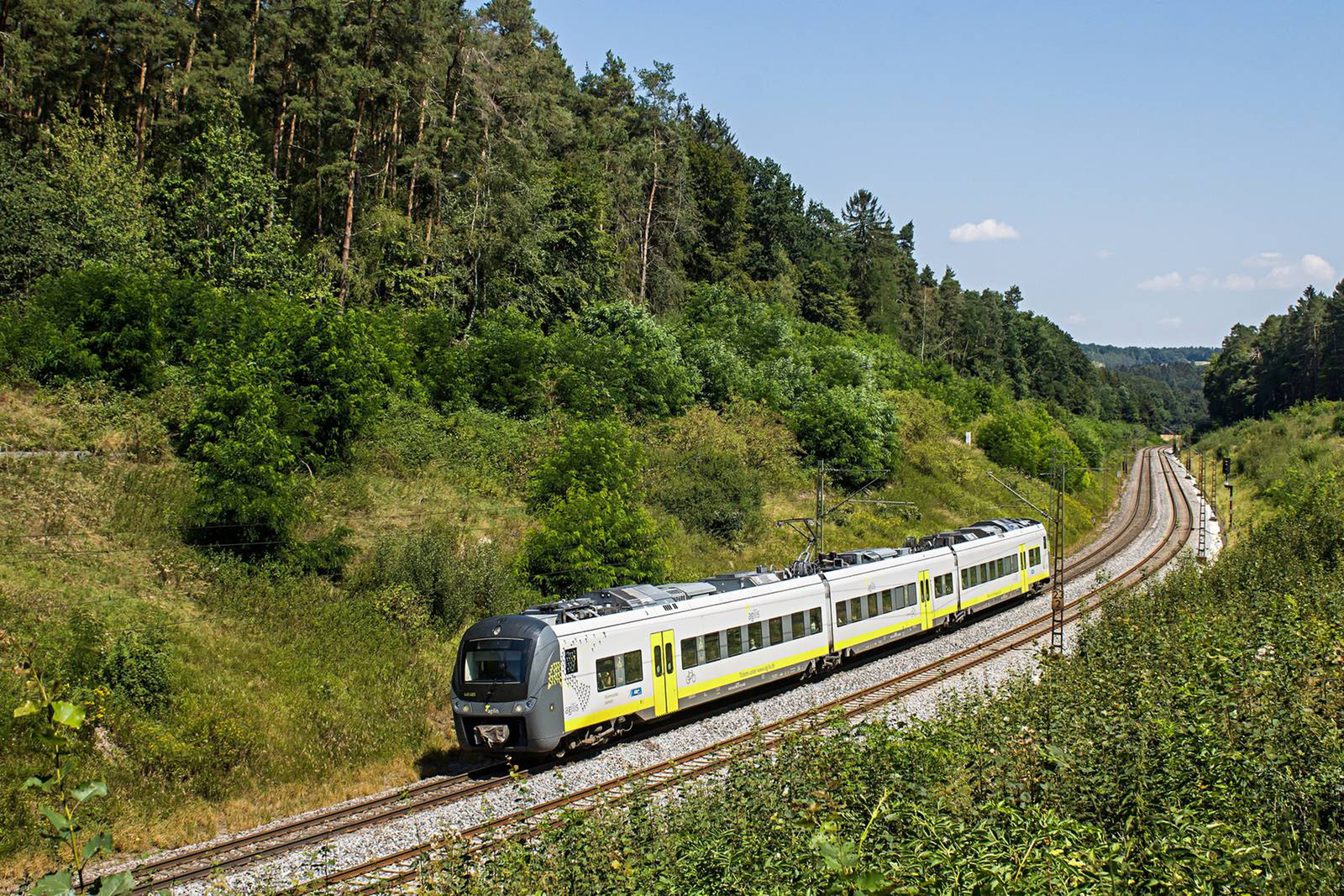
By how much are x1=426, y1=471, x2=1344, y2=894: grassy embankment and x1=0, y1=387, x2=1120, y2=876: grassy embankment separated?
8.08m

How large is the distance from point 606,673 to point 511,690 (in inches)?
81.1

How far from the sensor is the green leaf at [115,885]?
3357mm

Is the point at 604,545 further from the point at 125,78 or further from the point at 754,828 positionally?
the point at 125,78

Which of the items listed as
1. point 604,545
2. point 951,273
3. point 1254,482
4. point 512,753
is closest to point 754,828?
point 512,753

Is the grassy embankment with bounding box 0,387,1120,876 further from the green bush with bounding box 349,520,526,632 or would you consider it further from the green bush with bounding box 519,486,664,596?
the green bush with bounding box 519,486,664,596

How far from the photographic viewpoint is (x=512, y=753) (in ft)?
63.1

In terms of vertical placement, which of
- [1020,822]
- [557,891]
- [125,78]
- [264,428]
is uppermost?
[125,78]

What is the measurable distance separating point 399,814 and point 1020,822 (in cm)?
1154

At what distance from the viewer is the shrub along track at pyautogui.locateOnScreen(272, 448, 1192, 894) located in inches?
474

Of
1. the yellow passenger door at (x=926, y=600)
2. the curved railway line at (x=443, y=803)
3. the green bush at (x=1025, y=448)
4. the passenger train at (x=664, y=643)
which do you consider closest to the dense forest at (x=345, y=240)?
the passenger train at (x=664, y=643)

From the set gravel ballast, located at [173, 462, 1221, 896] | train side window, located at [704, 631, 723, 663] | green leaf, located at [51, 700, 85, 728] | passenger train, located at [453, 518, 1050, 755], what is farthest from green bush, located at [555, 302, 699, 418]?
green leaf, located at [51, 700, 85, 728]

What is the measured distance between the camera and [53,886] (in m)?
3.49

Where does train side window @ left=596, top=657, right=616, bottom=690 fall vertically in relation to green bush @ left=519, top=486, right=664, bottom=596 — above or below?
below

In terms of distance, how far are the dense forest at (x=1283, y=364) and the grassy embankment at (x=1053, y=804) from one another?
130 meters
